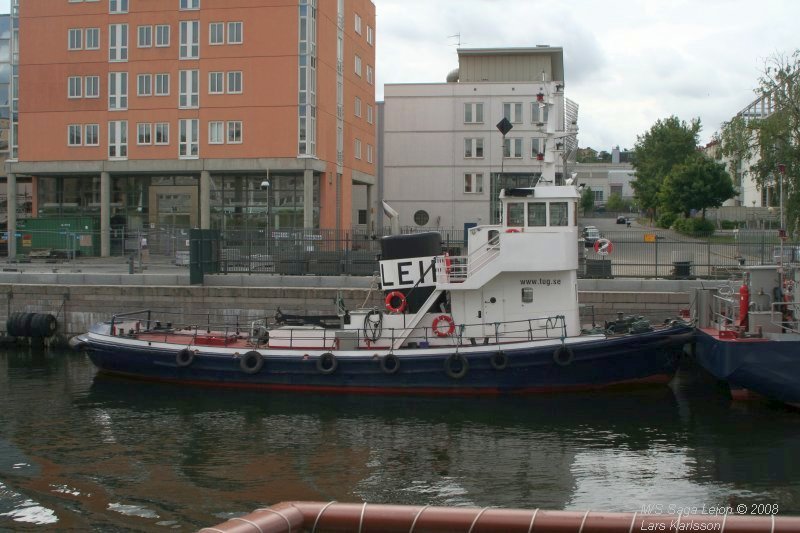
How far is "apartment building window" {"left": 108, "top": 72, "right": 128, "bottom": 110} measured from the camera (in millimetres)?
43594

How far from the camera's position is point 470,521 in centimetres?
699

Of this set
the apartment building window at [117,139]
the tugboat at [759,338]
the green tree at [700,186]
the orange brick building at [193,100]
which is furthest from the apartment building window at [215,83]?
the green tree at [700,186]

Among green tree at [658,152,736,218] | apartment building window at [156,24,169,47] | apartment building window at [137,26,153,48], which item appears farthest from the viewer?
green tree at [658,152,736,218]

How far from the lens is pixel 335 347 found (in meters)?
20.0

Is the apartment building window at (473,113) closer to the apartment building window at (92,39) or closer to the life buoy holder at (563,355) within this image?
the apartment building window at (92,39)

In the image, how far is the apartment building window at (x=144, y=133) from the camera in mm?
43438

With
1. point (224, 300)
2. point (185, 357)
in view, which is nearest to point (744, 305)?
point (185, 357)

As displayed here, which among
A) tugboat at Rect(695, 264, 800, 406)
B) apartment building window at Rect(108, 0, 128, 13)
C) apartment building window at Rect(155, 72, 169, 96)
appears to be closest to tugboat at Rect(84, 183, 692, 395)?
tugboat at Rect(695, 264, 800, 406)

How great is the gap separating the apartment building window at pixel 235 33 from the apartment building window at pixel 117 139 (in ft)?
23.5

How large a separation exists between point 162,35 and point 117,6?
281cm

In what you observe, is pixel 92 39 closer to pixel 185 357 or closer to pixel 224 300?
pixel 224 300

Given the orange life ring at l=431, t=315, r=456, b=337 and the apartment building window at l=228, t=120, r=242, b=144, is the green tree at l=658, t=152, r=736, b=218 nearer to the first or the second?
the apartment building window at l=228, t=120, r=242, b=144

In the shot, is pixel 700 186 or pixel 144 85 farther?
pixel 700 186

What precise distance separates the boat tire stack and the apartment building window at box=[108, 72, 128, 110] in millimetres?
19263
